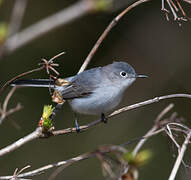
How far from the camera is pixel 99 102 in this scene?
10.4 feet

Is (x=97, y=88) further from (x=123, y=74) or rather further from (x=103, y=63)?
(x=103, y=63)

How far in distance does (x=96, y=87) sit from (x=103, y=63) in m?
1.99

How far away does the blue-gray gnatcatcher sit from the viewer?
318cm

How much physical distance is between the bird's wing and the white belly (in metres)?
0.06

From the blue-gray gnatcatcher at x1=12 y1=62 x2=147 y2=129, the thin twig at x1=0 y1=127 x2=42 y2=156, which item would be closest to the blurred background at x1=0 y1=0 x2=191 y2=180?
the blue-gray gnatcatcher at x1=12 y1=62 x2=147 y2=129

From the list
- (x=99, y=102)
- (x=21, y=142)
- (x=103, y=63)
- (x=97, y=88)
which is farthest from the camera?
(x=103, y=63)

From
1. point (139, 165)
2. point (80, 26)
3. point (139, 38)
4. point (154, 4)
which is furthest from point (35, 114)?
point (139, 165)

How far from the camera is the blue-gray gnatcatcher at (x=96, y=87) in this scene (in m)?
3.18

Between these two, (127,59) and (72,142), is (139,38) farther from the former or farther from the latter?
(72,142)

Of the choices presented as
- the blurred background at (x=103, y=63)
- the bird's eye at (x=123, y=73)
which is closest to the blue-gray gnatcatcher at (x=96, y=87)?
the bird's eye at (x=123, y=73)

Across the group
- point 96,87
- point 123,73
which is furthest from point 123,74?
A: point 96,87

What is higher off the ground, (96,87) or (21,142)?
(21,142)

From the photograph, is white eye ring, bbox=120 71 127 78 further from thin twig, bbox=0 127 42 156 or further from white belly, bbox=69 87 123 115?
thin twig, bbox=0 127 42 156

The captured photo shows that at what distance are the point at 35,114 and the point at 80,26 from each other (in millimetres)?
1531
